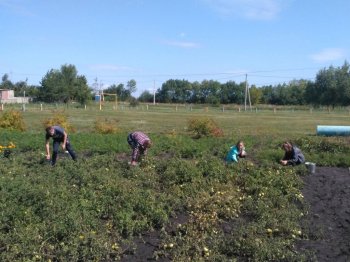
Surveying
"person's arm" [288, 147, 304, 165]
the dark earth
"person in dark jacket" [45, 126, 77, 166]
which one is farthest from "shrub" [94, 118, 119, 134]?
the dark earth

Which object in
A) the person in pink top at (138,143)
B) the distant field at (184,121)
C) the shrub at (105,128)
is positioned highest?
the person in pink top at (138,143)

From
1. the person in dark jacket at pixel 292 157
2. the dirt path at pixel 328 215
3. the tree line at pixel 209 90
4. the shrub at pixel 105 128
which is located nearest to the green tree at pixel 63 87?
the tree line at pixel 209 90

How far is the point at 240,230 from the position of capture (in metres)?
7.62

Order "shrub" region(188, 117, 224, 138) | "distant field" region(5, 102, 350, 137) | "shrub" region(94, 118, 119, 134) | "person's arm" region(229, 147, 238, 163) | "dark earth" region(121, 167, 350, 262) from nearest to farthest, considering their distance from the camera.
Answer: "dark earth" region(121, 167, 350, 262)
"person's arm" region(229, 147, 238, 163)
"shrub" region(188, 117, 224, 138)
"shrub" region(94, 118, 119, 134)
"distant field" region(5, 102, 350, 137)

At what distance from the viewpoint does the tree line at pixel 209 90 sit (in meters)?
79.8

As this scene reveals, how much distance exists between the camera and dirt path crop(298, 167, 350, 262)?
7.27 m

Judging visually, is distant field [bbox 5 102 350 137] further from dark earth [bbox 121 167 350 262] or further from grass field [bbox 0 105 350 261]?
grass field [bbox 0 105 350 261]

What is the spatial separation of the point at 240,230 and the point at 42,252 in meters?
Result: 2.79

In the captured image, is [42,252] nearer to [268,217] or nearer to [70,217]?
[70,217]

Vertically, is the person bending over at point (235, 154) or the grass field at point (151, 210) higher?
the person bending over at point (235, 154)

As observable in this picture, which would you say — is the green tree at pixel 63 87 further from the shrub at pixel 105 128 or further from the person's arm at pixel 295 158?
the person's arm at pixel 295 158

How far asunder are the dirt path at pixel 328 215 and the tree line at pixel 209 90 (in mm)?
70807

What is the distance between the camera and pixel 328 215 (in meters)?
8.64

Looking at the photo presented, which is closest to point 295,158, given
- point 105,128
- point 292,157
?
point 292,157
